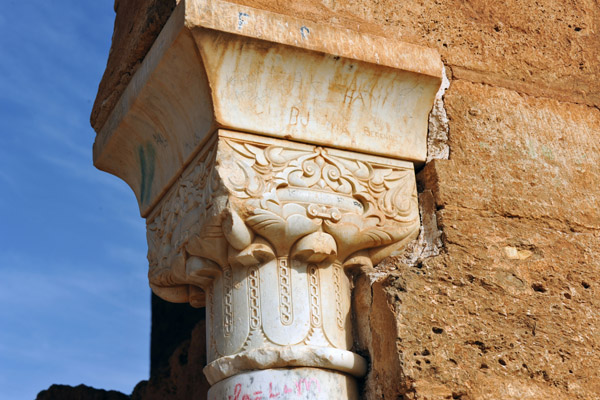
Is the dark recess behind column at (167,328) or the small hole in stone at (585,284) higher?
the dark recess behind column at (167,328)

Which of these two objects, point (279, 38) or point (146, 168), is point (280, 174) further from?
point (146, 168)

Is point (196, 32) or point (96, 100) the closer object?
point (196, 32)

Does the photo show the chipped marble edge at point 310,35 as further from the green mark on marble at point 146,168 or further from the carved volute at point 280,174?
the green mark on marble at point 146,168

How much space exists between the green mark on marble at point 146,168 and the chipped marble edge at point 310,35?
0.67 m

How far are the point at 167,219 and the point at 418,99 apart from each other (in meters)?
0.93

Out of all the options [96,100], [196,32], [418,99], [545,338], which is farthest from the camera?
[96,100]

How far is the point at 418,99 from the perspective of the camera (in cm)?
293

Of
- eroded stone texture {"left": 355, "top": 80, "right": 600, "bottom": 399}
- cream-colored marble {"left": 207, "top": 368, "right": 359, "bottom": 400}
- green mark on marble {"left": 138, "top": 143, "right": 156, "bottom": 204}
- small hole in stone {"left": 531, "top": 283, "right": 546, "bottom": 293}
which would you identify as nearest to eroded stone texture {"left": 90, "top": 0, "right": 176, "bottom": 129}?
green mark on marble {"left": 138, "top": 143, "right": 156, "bottom": 204}

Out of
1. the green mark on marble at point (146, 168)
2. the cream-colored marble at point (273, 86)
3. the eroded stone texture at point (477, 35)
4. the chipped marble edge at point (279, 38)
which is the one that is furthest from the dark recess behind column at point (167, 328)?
the chipped marble edge at point (279, 38)

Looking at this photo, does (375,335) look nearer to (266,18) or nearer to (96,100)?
(266,18)

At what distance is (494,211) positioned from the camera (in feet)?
9.51

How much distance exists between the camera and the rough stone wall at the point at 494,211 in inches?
103

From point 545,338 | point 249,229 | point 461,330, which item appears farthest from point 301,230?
point 545,338

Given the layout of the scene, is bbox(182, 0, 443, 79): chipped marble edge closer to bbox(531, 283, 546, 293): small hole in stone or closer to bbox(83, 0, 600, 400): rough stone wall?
bbox(83, 0, 600, 400): rough stone wall
